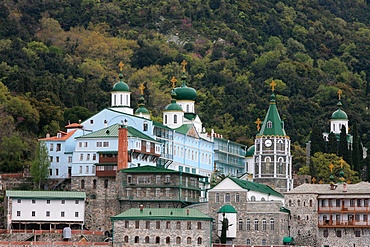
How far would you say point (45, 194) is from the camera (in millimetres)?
123000

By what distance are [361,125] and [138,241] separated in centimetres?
6089

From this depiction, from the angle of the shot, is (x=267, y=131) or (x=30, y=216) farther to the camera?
(x=267, y=131)

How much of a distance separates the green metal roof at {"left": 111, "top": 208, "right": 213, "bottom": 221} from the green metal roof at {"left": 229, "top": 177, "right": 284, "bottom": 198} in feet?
20.2

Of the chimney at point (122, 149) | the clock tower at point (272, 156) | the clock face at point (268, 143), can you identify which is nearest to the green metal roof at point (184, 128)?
the clock tower at point (272, 156)

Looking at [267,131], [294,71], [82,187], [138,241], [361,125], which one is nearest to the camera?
[138,241]

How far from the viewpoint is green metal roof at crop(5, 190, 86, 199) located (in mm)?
122312

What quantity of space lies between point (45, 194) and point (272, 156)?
88.7 ft

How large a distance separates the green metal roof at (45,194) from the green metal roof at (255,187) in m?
13.9

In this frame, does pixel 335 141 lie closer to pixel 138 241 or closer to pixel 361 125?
pixel 361 125

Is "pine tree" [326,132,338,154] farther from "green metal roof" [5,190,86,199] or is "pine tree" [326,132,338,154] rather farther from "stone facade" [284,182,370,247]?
"green metal roof" [5,190,86,199]

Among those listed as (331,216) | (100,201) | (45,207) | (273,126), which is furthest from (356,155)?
(45,207)

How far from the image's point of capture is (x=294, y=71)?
200m

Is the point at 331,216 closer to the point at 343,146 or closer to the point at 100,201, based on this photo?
the point at 100,201

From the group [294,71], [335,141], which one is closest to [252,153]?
[335,141]
